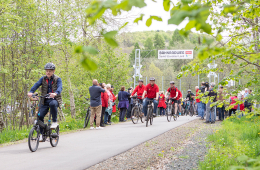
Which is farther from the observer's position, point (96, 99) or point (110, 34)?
point (96, 99)

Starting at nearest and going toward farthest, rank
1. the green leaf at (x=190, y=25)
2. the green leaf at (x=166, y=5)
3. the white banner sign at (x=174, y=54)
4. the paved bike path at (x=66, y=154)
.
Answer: the green leaf at (x=190, y=25), the green leaf at (x=166, y=5), the paved bike path at (x=66, y=154), the white banner sign at (x=174, y=54)

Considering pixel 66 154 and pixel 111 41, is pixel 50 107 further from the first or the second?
pixel 111 41

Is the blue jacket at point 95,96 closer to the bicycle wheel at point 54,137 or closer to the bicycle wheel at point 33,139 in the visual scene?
the bicycle wheel at point 54,137

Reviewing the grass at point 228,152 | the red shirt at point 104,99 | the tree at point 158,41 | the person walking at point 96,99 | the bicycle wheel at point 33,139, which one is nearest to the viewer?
the grass at point 228,152

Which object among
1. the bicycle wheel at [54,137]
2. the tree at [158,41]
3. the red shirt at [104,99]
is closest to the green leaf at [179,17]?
the bicycle wheel at [54,137]

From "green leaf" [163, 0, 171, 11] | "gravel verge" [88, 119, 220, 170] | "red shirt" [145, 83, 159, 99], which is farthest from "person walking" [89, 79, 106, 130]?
"green leaf" [163, 0, 171, 11]

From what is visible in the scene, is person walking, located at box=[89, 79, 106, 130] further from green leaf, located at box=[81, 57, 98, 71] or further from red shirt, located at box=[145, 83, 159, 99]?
green leaf, located at box=[81, 57, 98, 71]

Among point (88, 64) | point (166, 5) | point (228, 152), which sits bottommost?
point (228, 152)

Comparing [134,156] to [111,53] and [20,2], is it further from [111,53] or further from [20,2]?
[111,53]

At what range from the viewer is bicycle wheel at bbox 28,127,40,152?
22.5 feet

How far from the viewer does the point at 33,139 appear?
7.07 meters

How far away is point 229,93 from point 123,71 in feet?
41.9

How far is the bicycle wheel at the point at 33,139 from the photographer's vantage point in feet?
22.5

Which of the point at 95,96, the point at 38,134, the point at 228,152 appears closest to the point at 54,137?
the point at 38,134
